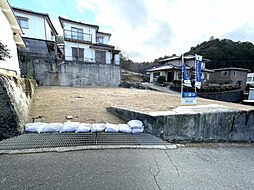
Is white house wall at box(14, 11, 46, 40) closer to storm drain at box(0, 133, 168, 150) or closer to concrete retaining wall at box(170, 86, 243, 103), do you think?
storm drain at box(0, 133, 168, 150)

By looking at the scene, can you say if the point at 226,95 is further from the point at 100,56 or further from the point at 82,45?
the point at 82,45

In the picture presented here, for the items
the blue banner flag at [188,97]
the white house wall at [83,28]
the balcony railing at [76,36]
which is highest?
the white house wall at [83,28]

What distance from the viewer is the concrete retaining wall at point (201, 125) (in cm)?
275

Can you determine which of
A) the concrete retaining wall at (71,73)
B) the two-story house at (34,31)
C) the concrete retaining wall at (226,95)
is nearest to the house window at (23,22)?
the two-story house at (34,31)

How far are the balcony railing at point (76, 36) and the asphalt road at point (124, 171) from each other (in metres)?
15.1

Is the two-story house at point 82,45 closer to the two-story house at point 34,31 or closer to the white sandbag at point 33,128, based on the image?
the two-story house at point 34,31

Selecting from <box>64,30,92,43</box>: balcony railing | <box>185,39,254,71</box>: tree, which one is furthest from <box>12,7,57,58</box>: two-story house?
<box>185,39,254,71</box>: tree

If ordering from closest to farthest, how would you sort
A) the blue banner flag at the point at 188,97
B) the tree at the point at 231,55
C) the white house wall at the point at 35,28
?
the blue banner flag at the point at 188,97 → the white house wall at the point at 35,28 → the tree at the point at 231,55

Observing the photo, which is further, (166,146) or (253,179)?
(166,146)

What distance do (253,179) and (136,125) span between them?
2198mm

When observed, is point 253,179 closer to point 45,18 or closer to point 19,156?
point 19,156

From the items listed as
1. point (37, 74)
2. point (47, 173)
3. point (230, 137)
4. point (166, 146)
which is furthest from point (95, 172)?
point (37, 74)

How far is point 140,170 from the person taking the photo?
66.4 inches

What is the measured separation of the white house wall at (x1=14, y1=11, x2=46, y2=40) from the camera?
40.2ft
